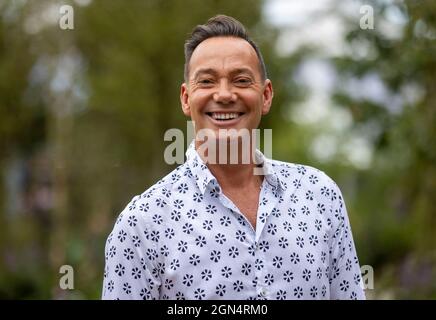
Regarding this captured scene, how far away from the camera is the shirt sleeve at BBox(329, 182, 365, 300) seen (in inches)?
110

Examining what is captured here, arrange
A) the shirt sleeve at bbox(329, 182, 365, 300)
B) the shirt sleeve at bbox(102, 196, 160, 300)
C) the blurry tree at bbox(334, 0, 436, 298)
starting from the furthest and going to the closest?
the blurry tree at bbox(334, 0, 436, 298)
the shirt sleeve at bbox(329, 182, 365, 300)
the shirt sleeve at bbox(102, 196, 160, 300)

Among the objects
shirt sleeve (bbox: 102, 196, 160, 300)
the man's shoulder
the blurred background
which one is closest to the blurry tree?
the blurred background

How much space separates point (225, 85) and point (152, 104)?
346 inches

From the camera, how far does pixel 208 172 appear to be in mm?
2725

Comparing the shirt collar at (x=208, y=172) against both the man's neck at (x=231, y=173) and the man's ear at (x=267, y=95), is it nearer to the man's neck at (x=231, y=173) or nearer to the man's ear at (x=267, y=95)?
the man's neck at (x=231, y=173)

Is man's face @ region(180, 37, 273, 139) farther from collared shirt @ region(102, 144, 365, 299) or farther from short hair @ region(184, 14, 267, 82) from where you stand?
collared shirt @ region(102, 144, 365, 299)

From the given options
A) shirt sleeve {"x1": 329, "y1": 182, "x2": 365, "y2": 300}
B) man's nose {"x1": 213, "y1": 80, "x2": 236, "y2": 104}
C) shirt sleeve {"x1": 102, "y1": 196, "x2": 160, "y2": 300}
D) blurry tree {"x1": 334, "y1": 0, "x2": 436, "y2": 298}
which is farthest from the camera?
blurry tree {"x1": 334, "y1": 0, "x2": 436, "y2": 298}

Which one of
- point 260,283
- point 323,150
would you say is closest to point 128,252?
point 260,283

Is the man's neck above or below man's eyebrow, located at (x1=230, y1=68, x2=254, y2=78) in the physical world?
below

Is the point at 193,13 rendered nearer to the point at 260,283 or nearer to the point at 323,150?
the point at 260,283

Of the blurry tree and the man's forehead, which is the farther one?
the blurry tree

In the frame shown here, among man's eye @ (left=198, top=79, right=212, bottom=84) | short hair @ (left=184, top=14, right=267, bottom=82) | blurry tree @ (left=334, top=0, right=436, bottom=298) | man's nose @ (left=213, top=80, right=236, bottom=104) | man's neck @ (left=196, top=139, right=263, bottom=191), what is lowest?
man's neck @ (left=196, top=139, right=263, bottom=191)

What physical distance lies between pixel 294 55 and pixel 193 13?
165 cm

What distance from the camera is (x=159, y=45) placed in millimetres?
11156
